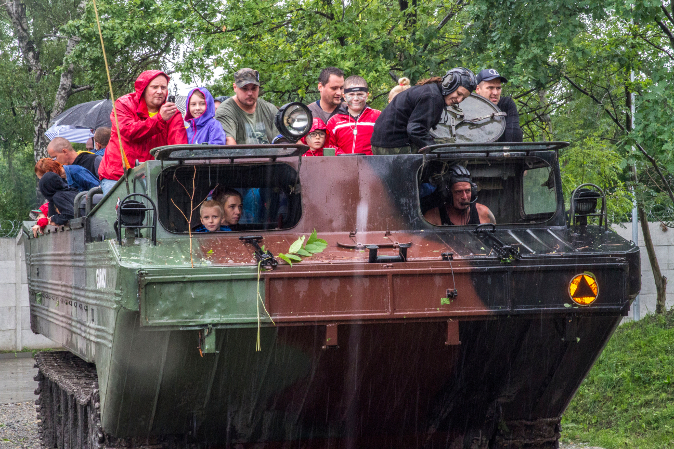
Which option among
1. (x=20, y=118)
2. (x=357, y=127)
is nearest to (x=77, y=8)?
(x=20, y=118)

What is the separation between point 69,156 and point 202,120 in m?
2.45

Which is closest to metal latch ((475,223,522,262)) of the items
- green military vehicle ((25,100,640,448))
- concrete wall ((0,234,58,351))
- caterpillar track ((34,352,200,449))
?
green military vehicle ((25,100,640,448))

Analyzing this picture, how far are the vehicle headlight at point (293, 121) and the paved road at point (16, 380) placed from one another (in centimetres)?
732

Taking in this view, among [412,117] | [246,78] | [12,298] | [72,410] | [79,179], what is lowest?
[72,410]

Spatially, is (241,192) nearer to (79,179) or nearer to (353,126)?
(353,126)

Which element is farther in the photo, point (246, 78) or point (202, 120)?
point (246, 78)

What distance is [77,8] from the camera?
24.4 m

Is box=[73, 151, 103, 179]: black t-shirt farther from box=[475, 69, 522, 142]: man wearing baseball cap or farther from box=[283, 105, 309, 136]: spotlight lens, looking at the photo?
box=[475, 69, 522, 142]: man wearing baseball cap

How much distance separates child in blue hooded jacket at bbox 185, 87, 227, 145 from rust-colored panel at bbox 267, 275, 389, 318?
2300mm

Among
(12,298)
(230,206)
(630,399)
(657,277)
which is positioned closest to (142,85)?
(230,206)

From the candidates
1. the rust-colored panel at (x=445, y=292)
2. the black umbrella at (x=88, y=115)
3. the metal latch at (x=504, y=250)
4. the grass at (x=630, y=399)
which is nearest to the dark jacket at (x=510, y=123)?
the metal latch at (x=504, y=250)

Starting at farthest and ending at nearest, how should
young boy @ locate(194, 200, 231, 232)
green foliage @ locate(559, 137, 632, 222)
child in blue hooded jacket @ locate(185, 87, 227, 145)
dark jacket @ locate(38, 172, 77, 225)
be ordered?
green foliage @ locate(559, 137, 632, 222)
dark jacket @ locate(38, 172, 77, 225)
child in blue hooded jacket @ locate(185, 87, 227, 145)
young boy @ locate(194, 200, 231, 232)

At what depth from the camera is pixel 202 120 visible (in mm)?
6781

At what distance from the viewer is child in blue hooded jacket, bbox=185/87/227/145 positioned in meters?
6.70
